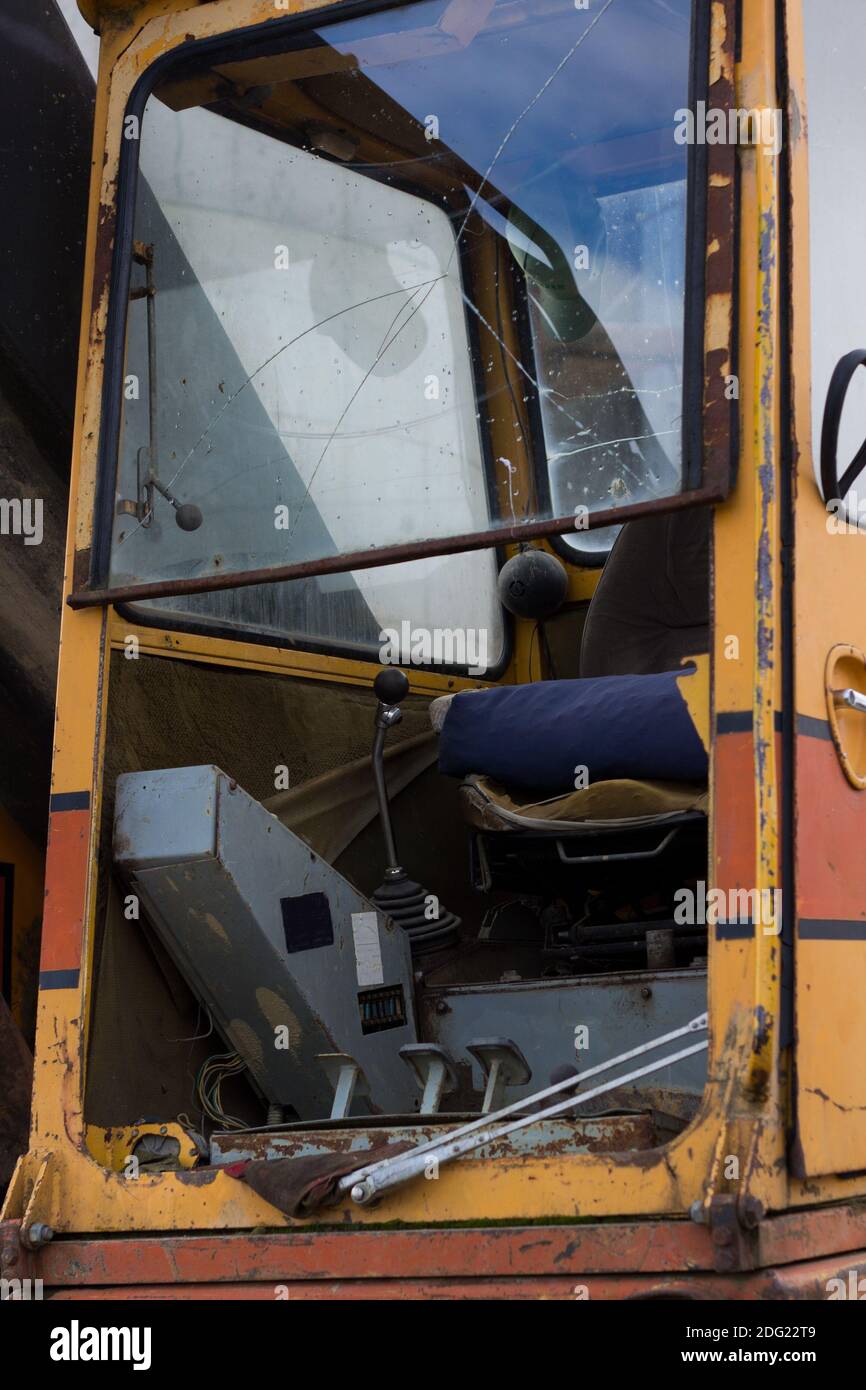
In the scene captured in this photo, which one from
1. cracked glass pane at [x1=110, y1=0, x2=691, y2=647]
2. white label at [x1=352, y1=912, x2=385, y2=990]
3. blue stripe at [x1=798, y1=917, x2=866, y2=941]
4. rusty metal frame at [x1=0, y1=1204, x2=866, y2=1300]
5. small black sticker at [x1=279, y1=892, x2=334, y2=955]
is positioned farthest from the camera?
white label at [x1=352, y1=912, x2=385, y2=990]

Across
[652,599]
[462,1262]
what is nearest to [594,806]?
[652,599]

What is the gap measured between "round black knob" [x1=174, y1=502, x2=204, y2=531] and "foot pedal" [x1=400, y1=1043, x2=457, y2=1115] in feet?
3.22

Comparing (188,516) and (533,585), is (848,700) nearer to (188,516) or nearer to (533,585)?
(188,516)

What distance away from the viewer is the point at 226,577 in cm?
278

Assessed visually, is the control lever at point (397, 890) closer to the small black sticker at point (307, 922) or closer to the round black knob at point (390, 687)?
the round black knob at point (390, 687)

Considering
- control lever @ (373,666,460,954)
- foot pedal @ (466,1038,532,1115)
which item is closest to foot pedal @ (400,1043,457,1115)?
foot pedal @ (466,1038,532,1115)

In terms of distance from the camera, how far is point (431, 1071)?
9.13ft

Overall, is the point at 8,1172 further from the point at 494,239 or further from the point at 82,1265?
the point at 494,239

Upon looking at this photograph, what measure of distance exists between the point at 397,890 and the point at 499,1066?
2.01ft

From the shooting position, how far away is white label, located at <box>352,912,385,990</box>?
10.2 ft

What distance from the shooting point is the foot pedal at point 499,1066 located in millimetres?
2730

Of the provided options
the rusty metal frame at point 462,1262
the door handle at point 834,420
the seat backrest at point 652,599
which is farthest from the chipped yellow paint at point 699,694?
the seat backrest at point 652,599

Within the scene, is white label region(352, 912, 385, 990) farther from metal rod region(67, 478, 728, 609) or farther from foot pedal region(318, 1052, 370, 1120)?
metal rod region(67, 478, 728, 609)
